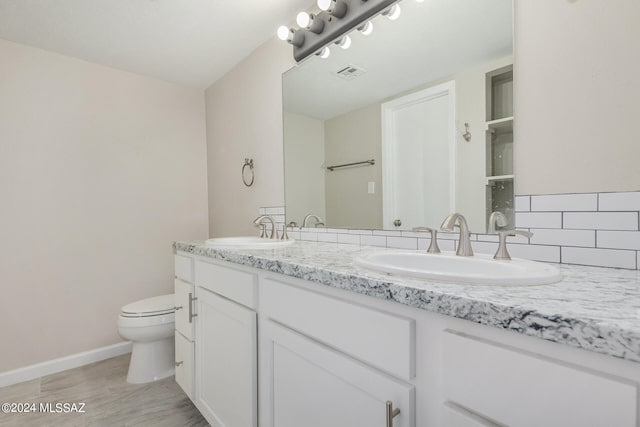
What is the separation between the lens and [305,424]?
906 millimetres

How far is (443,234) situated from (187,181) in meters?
2.28

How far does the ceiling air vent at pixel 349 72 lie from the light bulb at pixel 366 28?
0.15 meters

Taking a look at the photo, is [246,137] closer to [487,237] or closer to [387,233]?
[387,233]

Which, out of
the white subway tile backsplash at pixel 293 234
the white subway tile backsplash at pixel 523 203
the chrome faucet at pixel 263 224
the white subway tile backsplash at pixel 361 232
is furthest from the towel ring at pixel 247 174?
the white subway tile backsplash at pixel 523 203

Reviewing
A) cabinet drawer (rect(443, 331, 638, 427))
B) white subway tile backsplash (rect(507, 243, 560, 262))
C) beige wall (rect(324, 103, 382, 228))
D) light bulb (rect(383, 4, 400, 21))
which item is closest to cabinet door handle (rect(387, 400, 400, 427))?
cabinet drawer (rect(443, 331, 638, 427))

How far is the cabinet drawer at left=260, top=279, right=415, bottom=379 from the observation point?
2.14 ft

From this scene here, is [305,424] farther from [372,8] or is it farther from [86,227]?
[86,227]

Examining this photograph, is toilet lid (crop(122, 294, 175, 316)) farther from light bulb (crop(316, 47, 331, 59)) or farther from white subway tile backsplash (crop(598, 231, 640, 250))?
white subway tile backsplash (crop(598, 231, 640, 250))

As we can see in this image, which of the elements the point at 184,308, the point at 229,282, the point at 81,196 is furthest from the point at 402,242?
the point at 81,196

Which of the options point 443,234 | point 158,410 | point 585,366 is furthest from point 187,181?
point 585,366

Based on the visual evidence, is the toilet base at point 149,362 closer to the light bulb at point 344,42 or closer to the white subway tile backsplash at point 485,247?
the white subway tile backsplash at point 485,247

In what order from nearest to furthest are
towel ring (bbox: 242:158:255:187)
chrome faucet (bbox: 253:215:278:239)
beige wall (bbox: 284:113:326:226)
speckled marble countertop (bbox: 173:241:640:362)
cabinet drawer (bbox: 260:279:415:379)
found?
speckled marble countertop (bbox: 173:241:640:362) → cabinet drawer (bbox: 260:279:415:379) → beige wall (bbox: 284:113:326:226) → chrome faucet (bbox: 253:215:278:239) → towel ring (bbox: 242:158:255:187)

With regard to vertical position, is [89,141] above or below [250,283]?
above

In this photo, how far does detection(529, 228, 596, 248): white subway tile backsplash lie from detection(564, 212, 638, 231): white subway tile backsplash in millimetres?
17
